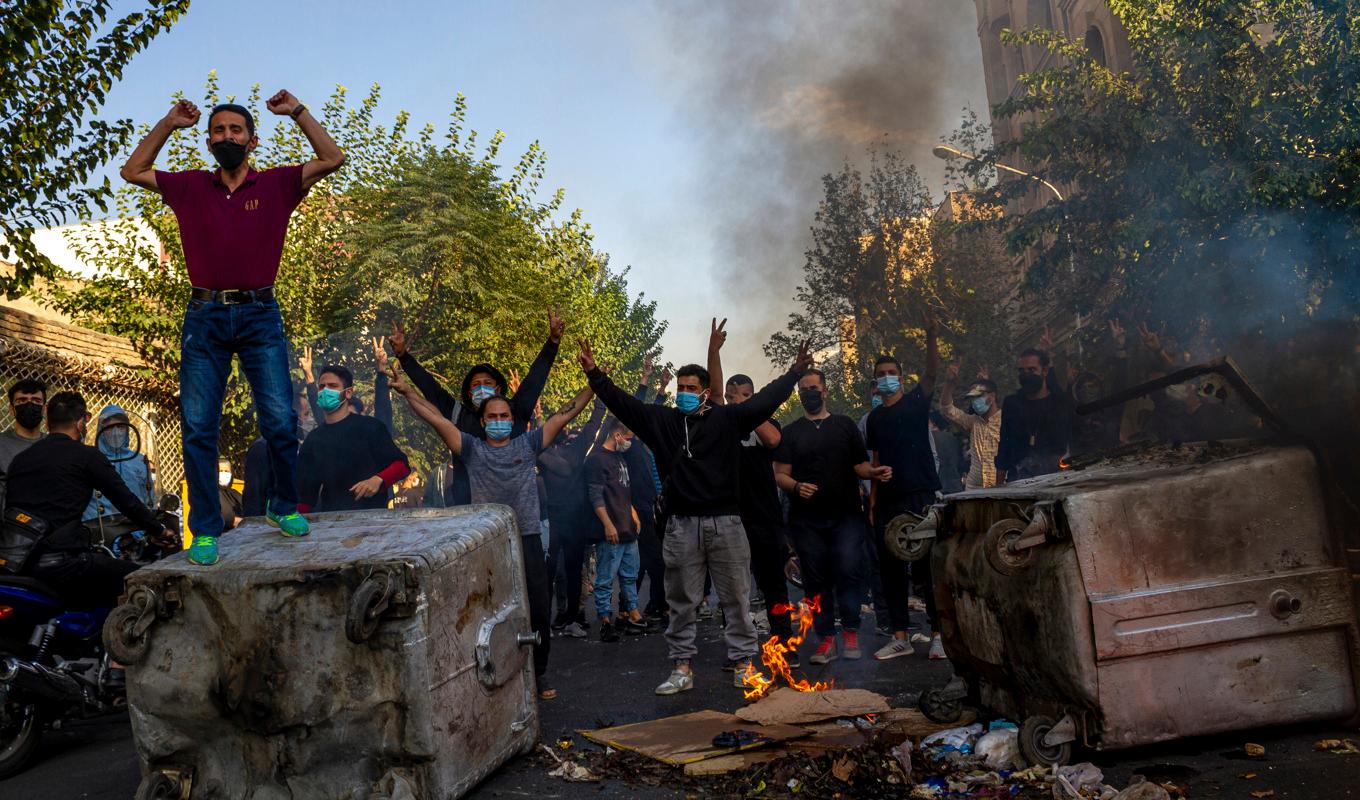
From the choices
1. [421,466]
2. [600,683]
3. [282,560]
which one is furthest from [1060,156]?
[421,466]

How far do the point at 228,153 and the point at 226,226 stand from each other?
321 millimetres

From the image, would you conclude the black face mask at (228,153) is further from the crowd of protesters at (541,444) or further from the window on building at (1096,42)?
the window on building at (1096,42)

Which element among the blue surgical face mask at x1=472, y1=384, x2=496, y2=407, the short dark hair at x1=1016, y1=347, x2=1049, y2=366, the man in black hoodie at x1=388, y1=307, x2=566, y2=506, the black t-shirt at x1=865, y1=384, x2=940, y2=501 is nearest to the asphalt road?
the black t-shirt at x1=865, y1=384, x2=940, y2=501

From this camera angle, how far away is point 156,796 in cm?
413

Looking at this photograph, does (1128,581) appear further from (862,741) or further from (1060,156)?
(1060,156)

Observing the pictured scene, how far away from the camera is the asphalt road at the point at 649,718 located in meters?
4.00

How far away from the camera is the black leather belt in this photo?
470cm

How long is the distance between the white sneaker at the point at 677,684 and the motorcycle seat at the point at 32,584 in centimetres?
341

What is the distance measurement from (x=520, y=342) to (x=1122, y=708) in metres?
20.9

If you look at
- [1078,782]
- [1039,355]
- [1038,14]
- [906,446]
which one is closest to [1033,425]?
[1039,355]

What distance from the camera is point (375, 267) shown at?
20.3 metres

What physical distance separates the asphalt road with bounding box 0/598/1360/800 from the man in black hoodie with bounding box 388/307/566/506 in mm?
1639

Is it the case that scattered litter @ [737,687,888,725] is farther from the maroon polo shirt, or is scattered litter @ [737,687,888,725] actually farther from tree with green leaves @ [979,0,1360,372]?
tree with green leaves @ [979,0,1360,372]

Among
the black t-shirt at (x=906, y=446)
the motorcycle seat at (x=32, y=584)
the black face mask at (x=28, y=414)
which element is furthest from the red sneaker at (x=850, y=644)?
the black face mask at (x=28, y=414)
